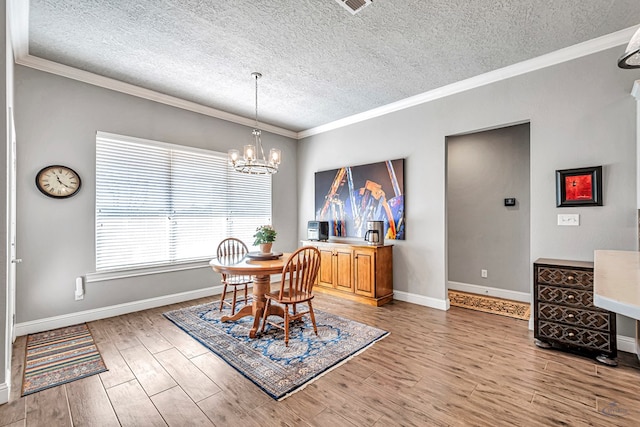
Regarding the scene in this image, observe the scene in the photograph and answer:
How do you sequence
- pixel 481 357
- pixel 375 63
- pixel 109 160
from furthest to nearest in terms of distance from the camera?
pixel 109 160 → pixel 375 63 → pixel 481 357

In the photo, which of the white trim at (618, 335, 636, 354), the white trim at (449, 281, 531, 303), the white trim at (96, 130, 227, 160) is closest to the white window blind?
the white trim at (96, 130, 227, 160)

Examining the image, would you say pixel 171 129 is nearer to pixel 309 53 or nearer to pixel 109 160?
pixel 109 160

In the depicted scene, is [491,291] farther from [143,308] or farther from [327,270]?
[143,308]

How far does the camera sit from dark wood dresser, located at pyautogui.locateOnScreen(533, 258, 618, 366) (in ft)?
7.87

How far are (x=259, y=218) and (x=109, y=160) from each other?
2.33 m

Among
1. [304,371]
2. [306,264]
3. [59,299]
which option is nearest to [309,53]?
[306,264]

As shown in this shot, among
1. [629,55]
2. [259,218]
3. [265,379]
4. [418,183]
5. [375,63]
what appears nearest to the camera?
[629,55]

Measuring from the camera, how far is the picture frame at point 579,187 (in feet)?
8.91

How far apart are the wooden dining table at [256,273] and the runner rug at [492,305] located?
8.46 ft

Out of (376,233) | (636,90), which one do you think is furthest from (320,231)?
(636,90)

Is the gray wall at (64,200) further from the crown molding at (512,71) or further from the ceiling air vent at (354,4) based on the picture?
the crown molding at (512,71)

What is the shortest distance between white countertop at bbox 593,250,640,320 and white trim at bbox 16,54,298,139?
4.63 m

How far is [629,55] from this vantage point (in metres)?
1.42

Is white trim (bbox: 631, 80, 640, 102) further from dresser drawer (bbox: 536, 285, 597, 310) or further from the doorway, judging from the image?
dresser drawer (bbox: 536, 285, 597, 310)
